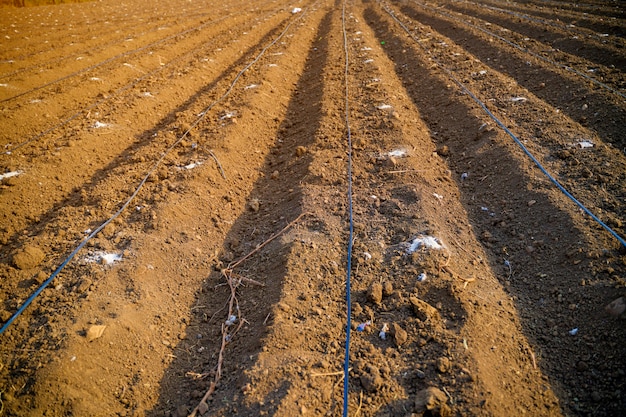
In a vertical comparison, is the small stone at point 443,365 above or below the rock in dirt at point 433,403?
above

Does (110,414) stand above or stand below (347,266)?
below

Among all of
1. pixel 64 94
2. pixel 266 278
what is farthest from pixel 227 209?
pixel 64 94

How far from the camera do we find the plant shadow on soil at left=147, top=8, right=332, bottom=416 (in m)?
2.47

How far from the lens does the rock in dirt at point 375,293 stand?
2941 millimetres

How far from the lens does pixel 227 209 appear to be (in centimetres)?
419

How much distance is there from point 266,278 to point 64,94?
577 centimetres

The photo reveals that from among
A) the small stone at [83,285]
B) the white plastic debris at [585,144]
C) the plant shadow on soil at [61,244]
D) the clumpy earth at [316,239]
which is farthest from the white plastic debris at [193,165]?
the white plastic debris at [585,144]

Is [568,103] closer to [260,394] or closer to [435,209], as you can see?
[435,209]

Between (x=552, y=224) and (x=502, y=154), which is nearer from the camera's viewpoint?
(x=552, y=224)

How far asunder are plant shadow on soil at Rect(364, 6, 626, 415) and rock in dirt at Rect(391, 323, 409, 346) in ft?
2.94

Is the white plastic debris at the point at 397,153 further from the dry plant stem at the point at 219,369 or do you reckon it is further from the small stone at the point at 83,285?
the small stone at the point at 83,285

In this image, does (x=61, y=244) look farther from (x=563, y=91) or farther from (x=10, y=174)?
(x=563, y=91)

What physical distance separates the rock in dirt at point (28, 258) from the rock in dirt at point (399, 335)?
3043 mm

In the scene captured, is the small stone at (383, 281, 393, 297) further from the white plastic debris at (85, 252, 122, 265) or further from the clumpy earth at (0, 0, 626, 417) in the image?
the white plastic debris at (85, 252, 122, 265)
